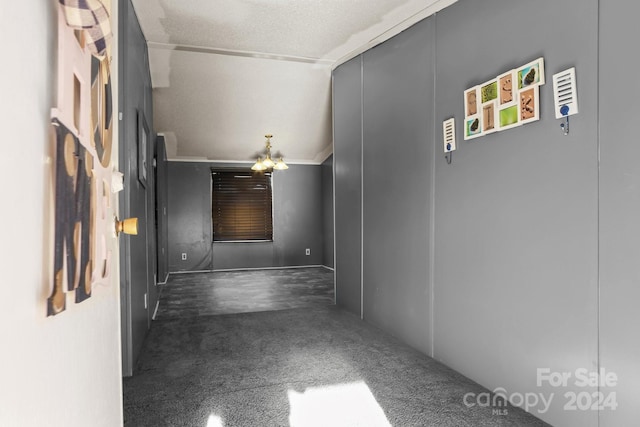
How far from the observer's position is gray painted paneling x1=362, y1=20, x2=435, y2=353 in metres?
3.01

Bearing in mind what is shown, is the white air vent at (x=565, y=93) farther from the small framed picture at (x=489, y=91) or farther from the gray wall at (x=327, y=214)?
the gray wall at (x=327, y=214)

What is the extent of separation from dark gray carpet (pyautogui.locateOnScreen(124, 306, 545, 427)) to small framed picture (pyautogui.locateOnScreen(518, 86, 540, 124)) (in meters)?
1.55

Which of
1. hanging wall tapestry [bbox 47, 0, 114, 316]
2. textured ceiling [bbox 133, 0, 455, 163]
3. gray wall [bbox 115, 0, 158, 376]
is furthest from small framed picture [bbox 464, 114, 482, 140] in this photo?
gray wall [bbox 115, 0, 158, 376]

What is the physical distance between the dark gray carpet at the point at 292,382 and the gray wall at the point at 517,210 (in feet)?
0.90

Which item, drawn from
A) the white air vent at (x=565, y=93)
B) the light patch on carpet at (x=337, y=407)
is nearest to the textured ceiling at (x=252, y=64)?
the white air vent at (x=565, y=93)

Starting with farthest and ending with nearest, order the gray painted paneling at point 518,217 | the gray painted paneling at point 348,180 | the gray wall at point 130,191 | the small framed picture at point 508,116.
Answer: the gray painted paneling at point 348,180, the gray wall at point 130,191, the small framed picture at point 508,116, the gray painted paneling at point 518,217

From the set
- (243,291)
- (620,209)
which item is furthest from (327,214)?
(620,209)

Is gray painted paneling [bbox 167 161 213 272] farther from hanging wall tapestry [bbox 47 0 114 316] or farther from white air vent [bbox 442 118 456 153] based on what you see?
hanging wall tapestry [bbox 47 0 114 316]

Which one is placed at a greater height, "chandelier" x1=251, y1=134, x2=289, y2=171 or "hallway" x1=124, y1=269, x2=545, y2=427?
"chandelier" x1=251, y1=134, x2=289, y2=171

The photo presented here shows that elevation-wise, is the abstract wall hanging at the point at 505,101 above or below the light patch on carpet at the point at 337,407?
above

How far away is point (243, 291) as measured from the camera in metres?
5.63

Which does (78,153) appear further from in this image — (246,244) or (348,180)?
(246,244)

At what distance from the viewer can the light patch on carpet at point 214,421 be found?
198 cm

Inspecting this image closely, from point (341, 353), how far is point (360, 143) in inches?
80.7
